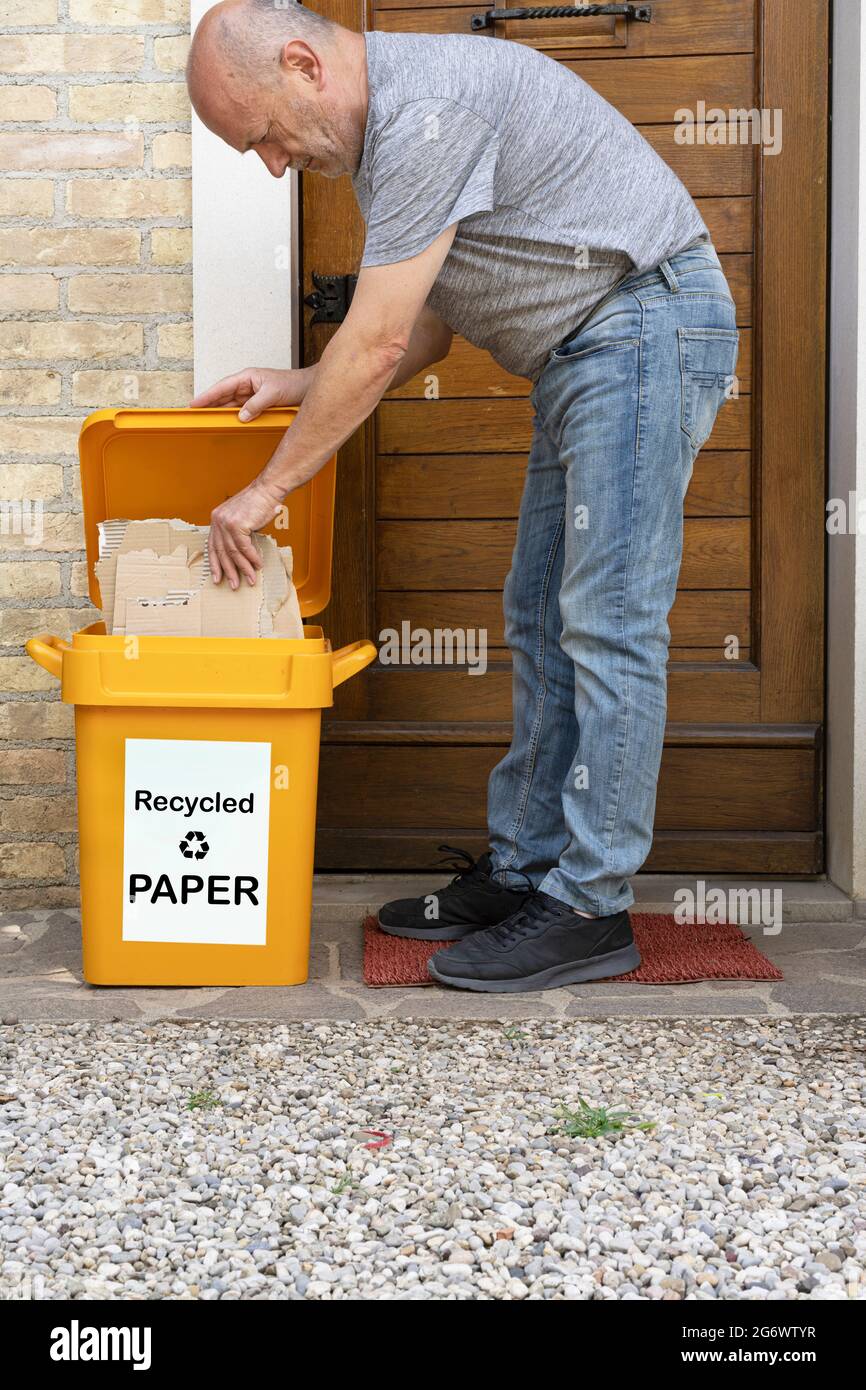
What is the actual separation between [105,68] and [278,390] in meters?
0.97

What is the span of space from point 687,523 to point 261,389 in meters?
1.01

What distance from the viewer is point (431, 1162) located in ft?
4.83

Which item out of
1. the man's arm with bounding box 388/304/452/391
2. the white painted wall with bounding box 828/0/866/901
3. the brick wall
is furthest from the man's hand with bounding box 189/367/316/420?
the white painted wall with bounding box 828/0/866/901

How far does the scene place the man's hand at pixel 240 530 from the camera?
76.9 inches

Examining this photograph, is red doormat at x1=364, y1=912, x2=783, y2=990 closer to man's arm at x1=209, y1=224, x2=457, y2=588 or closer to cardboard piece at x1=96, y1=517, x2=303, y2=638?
cardboard piece at x1=96, y1=517, x2=303, y2=638

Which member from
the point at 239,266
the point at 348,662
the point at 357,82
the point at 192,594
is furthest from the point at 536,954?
the point at 239,266

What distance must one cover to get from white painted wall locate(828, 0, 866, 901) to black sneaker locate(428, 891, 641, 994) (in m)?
0.74

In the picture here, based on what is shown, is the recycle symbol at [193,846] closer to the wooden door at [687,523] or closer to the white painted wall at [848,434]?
the wooden door at [687,523]

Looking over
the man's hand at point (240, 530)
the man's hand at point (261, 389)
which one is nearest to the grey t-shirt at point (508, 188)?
the man's hand at point (261, 389)

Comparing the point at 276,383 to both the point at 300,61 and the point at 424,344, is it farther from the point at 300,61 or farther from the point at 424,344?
the point at 300,61

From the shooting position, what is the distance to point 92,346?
8.67 feet

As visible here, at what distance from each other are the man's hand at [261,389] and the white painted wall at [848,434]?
1.10 m

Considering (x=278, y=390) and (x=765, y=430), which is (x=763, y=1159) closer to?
(x=278, y=390)
